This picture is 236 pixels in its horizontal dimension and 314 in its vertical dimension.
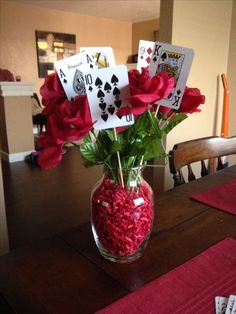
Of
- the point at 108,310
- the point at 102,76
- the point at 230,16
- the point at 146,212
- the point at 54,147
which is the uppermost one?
the point at 230,16

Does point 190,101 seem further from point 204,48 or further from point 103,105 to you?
point 204,48

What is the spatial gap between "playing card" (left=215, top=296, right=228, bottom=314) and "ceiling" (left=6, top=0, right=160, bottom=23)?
566cm

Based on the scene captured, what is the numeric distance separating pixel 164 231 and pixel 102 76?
0.52 metres

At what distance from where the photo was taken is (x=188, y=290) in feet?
2.12

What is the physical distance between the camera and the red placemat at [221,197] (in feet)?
3.48

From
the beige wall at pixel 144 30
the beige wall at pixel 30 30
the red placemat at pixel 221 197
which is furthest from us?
the beige wall at pixel 144 30

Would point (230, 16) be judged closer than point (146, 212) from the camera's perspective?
No

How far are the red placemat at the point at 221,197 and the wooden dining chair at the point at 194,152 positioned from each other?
192 millimetres

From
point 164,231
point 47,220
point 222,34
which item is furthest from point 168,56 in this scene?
point 222,34

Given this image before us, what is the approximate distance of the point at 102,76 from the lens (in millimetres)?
625

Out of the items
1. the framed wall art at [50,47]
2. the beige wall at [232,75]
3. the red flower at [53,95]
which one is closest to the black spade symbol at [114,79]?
the red flower at [53,95]

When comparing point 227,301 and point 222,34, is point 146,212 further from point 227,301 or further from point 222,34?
point 222,34

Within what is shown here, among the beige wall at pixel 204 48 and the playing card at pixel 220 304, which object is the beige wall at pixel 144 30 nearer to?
the beige wall at pixel 204 48

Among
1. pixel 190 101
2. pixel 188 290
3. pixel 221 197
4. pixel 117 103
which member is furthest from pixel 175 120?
pixel 221 197
